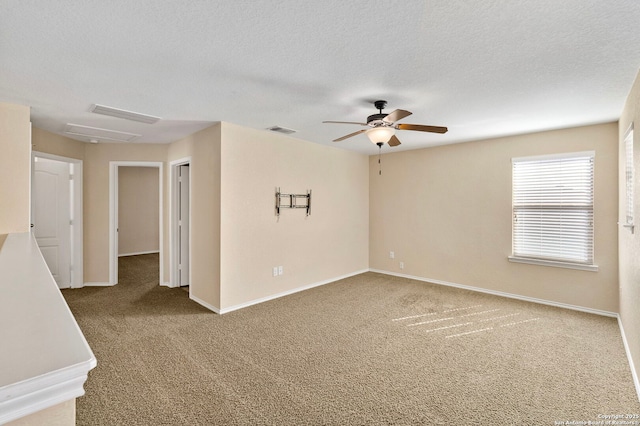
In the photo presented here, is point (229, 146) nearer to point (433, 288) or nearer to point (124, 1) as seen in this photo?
point (124, 1)

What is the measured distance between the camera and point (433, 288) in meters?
5.29

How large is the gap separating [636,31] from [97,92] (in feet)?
13.3

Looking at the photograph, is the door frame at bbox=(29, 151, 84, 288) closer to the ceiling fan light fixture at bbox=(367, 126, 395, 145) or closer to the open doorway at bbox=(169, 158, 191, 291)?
the open doorway at bbox=(169, 158, 191, 291)

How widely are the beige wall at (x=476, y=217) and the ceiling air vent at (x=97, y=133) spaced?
4.28 meters

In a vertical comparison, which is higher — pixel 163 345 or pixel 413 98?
pixel 413 98

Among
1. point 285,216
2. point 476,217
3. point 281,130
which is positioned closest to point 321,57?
point 281,130

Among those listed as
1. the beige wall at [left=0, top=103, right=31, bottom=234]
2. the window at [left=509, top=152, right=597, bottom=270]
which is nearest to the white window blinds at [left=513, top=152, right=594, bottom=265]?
the window at [left=509, top=152, right=597, bottom=270]

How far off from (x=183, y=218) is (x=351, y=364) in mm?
3797

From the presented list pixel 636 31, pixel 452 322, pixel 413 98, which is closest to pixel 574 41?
pixel 636 31

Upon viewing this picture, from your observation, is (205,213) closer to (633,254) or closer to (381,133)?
(381,133)

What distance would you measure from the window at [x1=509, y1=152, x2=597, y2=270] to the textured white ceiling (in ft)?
2.51

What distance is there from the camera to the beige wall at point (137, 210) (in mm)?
8484

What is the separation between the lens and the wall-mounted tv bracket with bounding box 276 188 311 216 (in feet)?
15.8

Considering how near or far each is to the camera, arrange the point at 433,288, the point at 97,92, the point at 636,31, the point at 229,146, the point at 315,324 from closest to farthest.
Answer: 1. the point at 636,31
2. the point at 97,92
3. the point at 315,324
4. the point at 229,146
5. the point at 433,288
